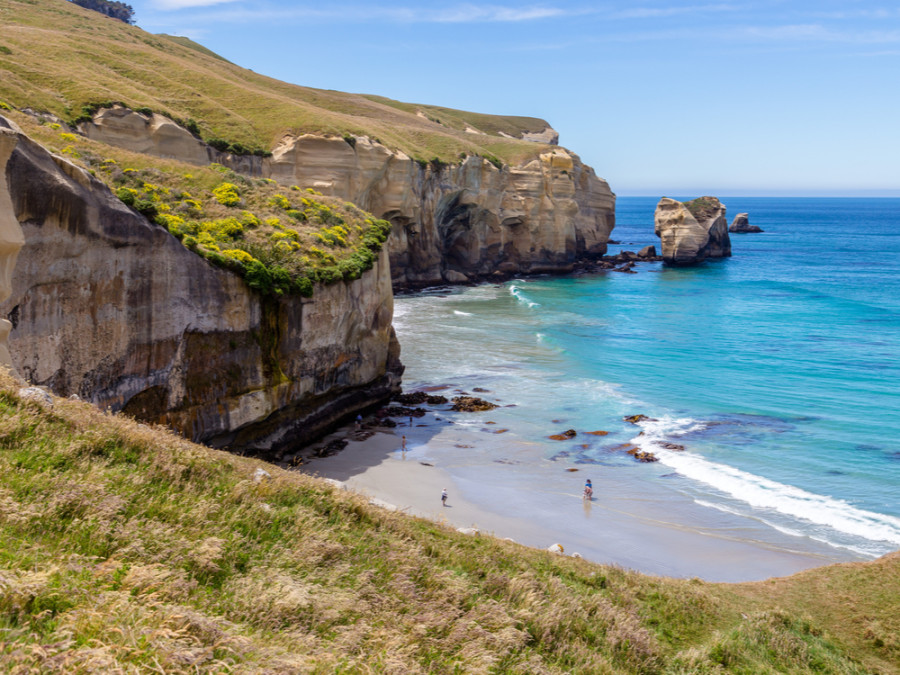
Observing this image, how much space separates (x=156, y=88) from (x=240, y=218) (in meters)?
43.3

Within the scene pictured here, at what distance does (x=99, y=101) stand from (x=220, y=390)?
34.8 metres

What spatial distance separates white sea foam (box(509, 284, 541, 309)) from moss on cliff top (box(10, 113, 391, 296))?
31422 millimetres

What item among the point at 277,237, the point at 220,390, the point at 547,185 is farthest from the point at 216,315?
the point at 547,185

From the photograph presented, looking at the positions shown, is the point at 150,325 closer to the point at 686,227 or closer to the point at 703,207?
the point at 686,227

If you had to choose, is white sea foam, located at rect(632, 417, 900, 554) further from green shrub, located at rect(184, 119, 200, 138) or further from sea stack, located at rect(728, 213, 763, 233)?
sea stack, located at rect(728, 213, 763, 233)

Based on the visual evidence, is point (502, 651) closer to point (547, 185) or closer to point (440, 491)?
point (440, 491)

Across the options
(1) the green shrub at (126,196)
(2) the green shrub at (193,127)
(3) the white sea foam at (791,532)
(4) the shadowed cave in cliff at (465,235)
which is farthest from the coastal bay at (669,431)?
(2) the green shrub at (193,127)

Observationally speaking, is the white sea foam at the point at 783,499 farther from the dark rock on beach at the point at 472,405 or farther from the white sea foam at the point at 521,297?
the white sea foam at the point at 521,297

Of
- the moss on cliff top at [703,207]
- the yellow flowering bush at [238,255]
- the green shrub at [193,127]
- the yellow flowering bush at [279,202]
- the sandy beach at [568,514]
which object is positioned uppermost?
the green shrub at [193,127]

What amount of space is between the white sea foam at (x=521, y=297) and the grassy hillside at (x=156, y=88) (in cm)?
1622

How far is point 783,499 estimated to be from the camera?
2319 centimetres

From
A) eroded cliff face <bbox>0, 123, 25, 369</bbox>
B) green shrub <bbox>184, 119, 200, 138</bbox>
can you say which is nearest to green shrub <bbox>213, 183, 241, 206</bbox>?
eroded cliff face <bbox>0, 123, 25, 369</bbox>

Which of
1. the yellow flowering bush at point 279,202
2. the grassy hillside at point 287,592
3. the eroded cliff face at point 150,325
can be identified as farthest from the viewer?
the yellow flowering bush at point 279,202

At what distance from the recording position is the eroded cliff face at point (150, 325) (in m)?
16.3
